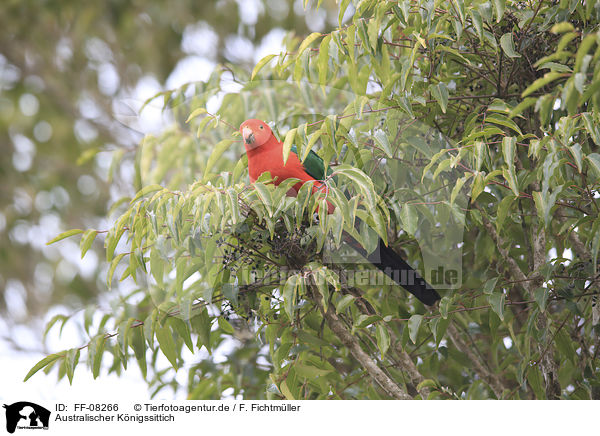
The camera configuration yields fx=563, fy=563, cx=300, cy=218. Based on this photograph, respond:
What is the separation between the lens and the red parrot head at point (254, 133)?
161 cm

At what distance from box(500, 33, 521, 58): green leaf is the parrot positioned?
0.56 metres

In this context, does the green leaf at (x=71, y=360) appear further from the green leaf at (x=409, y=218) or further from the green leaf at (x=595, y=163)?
the green leaf at (x=595, y=163)

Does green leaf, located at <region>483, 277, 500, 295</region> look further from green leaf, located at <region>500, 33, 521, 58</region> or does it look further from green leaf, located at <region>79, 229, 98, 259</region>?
green leaf, located at <region>79, 229, 98, 259</region>

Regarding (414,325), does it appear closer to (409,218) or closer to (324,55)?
(409,218)

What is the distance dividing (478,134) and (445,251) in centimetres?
55

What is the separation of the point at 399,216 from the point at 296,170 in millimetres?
417

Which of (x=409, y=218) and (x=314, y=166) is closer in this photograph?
(x=409, y=218)

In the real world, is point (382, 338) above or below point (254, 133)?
below

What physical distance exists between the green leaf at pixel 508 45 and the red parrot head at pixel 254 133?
0.67 meters

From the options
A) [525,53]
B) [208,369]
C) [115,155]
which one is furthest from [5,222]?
[525,53]

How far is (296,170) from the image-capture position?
1649 millimetres

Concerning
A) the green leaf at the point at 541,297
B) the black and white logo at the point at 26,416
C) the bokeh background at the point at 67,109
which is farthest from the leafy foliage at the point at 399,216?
the bokeh background at the point at 67,109

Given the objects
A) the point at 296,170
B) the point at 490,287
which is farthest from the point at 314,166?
the point at 490,287

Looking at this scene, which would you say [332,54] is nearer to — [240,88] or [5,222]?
[240,88]
